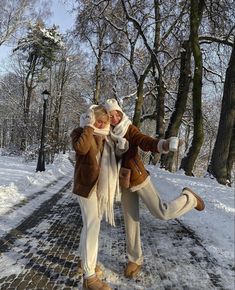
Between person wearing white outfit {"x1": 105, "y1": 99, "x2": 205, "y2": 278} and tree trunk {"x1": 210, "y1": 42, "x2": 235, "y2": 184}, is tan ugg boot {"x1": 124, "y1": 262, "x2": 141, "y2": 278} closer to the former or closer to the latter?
person wearing white outfit {"x1": 105, "y1": 99, "x2": 205, "y2": 278}

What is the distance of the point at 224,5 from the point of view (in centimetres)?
1587

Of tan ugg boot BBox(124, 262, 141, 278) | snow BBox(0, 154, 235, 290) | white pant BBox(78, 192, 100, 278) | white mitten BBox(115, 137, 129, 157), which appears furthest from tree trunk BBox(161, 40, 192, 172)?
white pant BBox(78, 192, 100, 278)

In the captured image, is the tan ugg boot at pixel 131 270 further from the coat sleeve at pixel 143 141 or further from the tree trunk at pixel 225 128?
the tree trunk at pixel 225 128

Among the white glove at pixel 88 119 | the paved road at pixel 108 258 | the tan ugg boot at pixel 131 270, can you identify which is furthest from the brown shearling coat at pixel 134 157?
the paved road at pixel 108 258

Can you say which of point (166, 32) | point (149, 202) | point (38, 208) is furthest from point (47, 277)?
point (166, 32)

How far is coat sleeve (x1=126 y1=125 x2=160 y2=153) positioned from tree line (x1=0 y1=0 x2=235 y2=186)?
1.51 feet

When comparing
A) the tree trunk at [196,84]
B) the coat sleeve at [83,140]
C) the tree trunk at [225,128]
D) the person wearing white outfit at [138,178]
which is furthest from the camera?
the tree trunk at [196,84]

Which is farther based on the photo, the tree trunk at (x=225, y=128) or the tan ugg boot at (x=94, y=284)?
the tree trunk at (x=225, y=128)

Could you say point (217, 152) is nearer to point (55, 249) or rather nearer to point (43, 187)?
point (43, 187)

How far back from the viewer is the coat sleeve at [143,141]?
426 centimetres

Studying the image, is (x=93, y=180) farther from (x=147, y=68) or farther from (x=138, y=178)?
(x=147, y=68)

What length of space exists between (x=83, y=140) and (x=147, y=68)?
21.0 m

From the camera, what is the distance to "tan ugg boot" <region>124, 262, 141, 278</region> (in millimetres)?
4605

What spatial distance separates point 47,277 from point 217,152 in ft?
33.6
